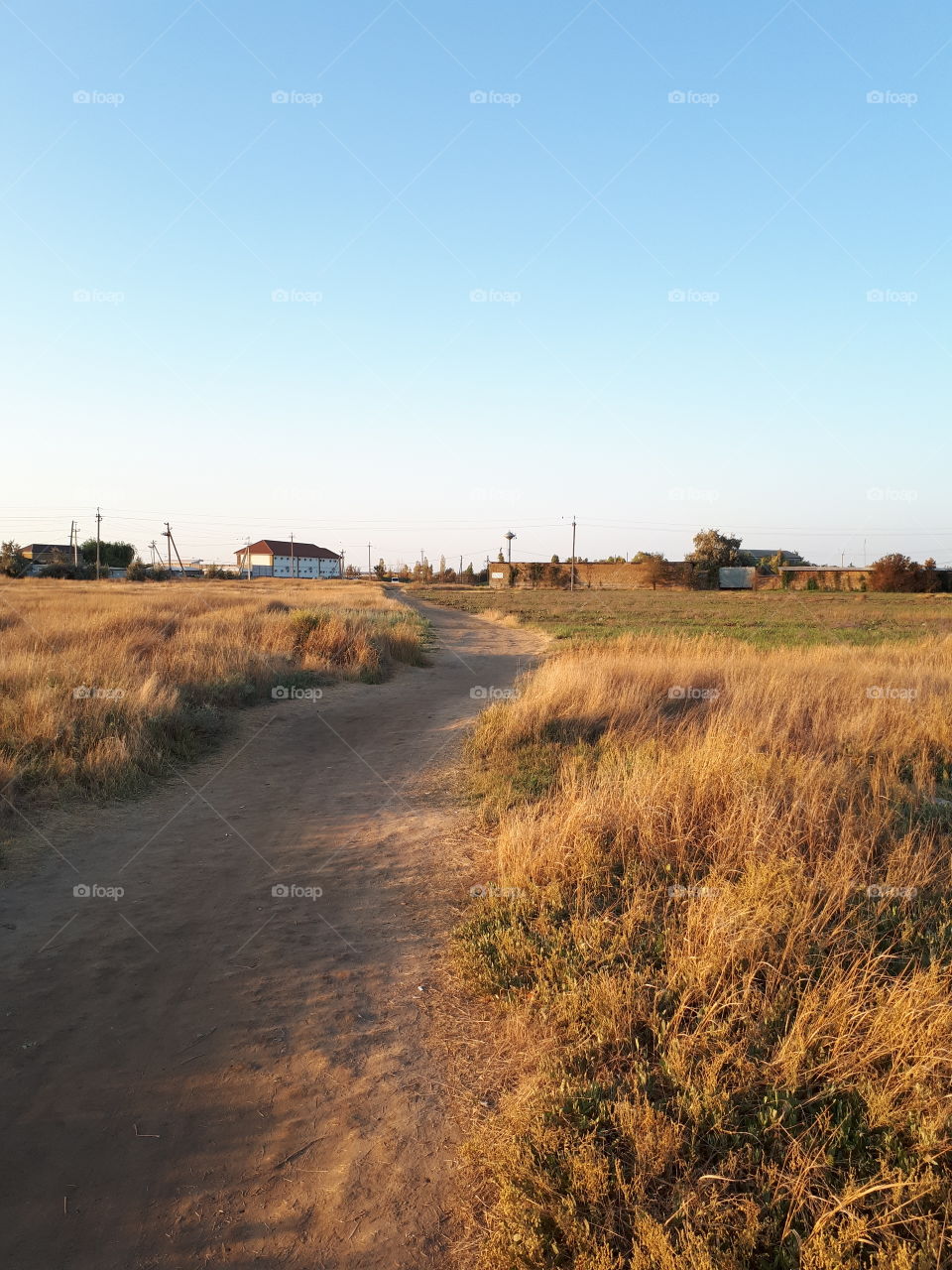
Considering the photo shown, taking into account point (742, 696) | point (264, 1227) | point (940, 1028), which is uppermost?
point (742, 696)

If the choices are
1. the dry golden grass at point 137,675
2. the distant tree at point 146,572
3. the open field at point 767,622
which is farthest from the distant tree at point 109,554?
the dry golden grass at point 137,675

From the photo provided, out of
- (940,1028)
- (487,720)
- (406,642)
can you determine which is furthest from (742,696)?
(406,642)

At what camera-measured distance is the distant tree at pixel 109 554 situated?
79.5 m

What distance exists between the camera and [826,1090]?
8.66 feet

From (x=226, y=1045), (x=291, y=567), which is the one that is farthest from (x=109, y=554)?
(x=226, y=1045)

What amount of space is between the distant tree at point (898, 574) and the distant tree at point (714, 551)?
16319 millimetres

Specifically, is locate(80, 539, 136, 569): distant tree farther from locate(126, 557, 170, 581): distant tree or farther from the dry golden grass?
the dry golden grass

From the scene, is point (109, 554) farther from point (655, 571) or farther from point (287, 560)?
point (655, 571)

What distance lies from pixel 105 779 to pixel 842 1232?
6449 millimetres

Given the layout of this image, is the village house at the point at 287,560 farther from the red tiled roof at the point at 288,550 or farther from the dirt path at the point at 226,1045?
the dirt path at the point at 226,1045

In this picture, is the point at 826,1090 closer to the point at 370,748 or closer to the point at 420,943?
the point at 420,943

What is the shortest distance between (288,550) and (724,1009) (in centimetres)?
11875

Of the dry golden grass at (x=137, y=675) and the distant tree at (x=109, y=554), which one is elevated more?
the distant tree at (x=109, y=554)

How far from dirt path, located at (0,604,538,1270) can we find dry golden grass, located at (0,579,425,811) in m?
0.79
